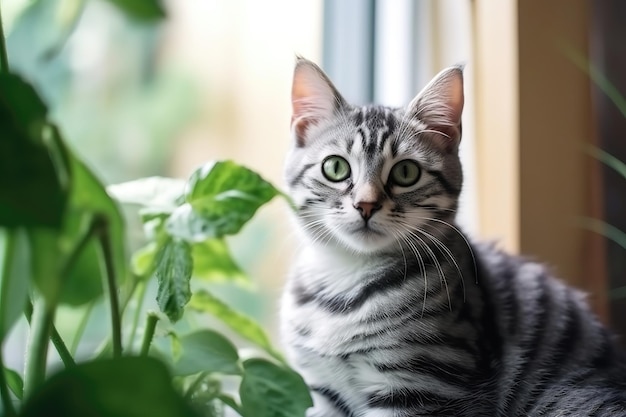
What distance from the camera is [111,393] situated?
42 cm

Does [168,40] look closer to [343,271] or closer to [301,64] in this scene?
[301,64]

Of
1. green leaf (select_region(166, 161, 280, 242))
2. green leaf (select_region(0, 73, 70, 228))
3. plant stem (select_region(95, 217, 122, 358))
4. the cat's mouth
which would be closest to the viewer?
green leaf (select_region(0, 73, 70, 228))

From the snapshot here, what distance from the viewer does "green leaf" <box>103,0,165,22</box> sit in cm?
46

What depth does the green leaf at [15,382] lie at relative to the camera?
0.62 meters

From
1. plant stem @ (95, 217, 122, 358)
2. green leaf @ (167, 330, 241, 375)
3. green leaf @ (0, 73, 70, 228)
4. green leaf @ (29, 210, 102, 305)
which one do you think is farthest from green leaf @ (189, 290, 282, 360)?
green leaf @ (0, 73, 70, 228)

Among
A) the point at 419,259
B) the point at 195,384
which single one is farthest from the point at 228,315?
the point at 419,259

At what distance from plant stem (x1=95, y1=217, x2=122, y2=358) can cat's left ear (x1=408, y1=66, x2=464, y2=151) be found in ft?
2.02

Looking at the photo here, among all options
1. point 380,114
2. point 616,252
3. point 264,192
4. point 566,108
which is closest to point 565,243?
point 616,252

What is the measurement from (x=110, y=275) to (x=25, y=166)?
0.17 metres

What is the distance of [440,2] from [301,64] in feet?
1.98

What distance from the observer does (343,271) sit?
1060 mm

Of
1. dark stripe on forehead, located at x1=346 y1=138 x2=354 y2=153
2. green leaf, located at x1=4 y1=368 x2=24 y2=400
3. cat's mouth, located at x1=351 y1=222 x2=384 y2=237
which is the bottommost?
green leaf, located at x1=4 y1=368 x2=24 y2=400

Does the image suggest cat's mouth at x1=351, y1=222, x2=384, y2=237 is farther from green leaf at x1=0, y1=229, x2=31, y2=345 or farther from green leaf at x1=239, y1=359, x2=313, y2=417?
green leaf at x1=0, y1=229, x2=31, y2=345

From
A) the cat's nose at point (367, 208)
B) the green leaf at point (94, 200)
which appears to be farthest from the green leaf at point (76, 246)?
the cat's nose at point (367, 208)
